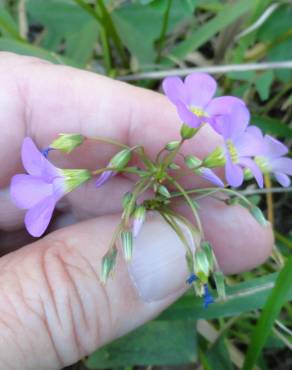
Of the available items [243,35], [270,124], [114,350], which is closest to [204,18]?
[243,35]

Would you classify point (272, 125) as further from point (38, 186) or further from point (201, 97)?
point (38, 186)

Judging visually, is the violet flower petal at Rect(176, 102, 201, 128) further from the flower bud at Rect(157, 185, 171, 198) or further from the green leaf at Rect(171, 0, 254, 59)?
the green leaf at Rect(171, 0, 254, 59)

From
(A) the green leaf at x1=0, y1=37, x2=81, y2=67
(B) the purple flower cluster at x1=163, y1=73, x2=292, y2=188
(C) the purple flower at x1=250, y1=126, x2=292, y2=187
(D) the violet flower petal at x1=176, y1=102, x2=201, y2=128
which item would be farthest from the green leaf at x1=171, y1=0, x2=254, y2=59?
(D) the violet flower petal at x1=176, y1=102, x2=201, y2=128

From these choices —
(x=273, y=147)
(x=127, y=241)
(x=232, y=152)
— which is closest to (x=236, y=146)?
(x=232, y=152)

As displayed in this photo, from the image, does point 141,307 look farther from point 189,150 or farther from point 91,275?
point 189,150

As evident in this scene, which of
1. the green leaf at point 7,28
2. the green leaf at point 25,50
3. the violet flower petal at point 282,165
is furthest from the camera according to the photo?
the green leaf at point 7,28

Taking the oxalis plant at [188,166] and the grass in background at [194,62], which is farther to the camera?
the grass in background at [194,62]

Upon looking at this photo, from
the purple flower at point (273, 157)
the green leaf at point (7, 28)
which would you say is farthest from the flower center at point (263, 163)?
the green leaf at point (7, 28)

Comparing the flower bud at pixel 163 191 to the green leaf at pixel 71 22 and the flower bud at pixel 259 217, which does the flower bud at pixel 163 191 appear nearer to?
the flower bud at pixel 259 217
